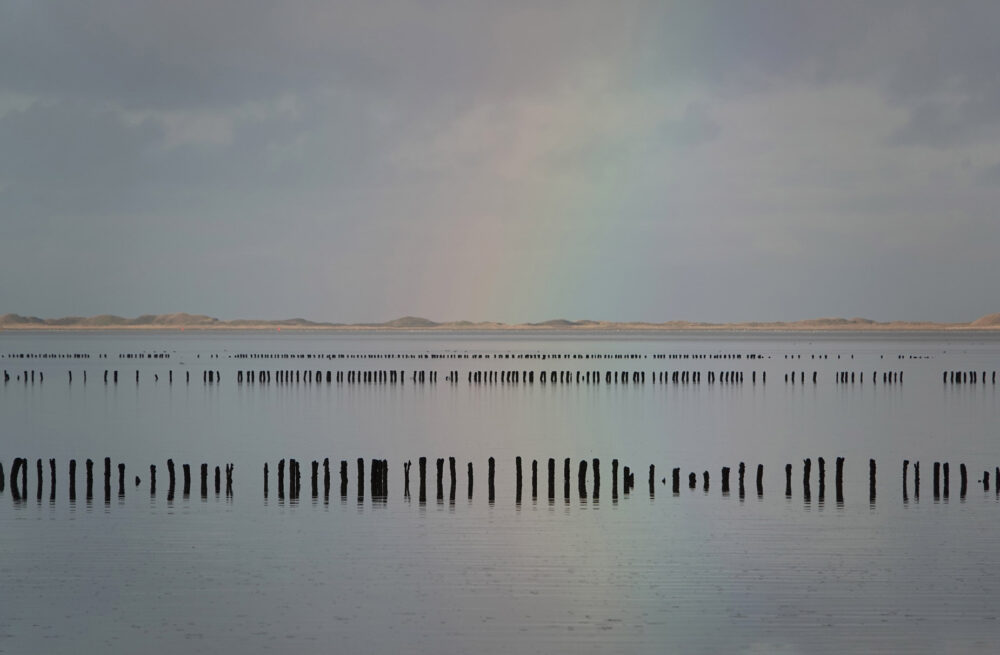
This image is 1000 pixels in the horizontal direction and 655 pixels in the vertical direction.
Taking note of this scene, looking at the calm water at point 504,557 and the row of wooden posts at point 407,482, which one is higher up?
the row of wooden posts at point 407,482

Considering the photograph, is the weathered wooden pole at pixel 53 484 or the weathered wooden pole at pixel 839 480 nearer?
the weathered wooden pole at pixel 53 484

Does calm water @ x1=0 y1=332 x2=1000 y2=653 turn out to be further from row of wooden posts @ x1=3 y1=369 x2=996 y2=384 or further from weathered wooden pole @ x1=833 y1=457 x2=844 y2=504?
row of wooden posts @ x1=3 y1=369 x2=996 y2=384

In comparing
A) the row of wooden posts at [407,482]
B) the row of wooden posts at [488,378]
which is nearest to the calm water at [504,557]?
the row of wooden posts at [407,482]

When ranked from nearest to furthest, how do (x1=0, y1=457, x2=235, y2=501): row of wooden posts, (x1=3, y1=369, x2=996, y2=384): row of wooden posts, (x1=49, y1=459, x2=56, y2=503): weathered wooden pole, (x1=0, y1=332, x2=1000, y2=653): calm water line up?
(x1=0, y1=332, x2=1000, y2=653): calm water
(x1=49, y1=459, x2=56, y2=503): weathered wooden pole
(x1=0, y1=457, x2=235, y2=501): row of wooden posts
(x1=3, y1=369, x2=996, y2=384): row of wooden posts

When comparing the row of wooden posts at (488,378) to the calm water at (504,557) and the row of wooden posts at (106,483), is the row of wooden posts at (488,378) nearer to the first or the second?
the calm water at (504,557)

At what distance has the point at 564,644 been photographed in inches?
603

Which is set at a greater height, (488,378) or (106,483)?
(106,483)

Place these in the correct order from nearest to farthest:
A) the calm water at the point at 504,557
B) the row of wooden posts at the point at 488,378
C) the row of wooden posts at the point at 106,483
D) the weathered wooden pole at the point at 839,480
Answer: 1. the calm water at the point at 504,557
2. the row of wooden posts at the point at 106,483
3. the weathered wooden pole at the point at 839,480
4. the row of wooden posts at the point at 488,378

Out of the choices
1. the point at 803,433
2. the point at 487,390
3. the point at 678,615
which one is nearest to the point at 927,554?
the point at 678,615

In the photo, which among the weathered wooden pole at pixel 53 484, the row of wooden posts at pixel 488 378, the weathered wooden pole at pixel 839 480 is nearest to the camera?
the weathered wooden pole at pixel 53 484

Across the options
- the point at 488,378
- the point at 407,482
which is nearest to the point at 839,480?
the point at 407,482

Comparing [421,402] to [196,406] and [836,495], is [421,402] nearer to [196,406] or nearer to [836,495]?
[196,406]

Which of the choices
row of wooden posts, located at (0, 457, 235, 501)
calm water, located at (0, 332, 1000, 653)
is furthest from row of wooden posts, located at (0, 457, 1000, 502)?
calm water, located at (0, 332, 1000, 653)

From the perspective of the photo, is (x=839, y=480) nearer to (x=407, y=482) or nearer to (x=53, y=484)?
(x=407, y=482)
